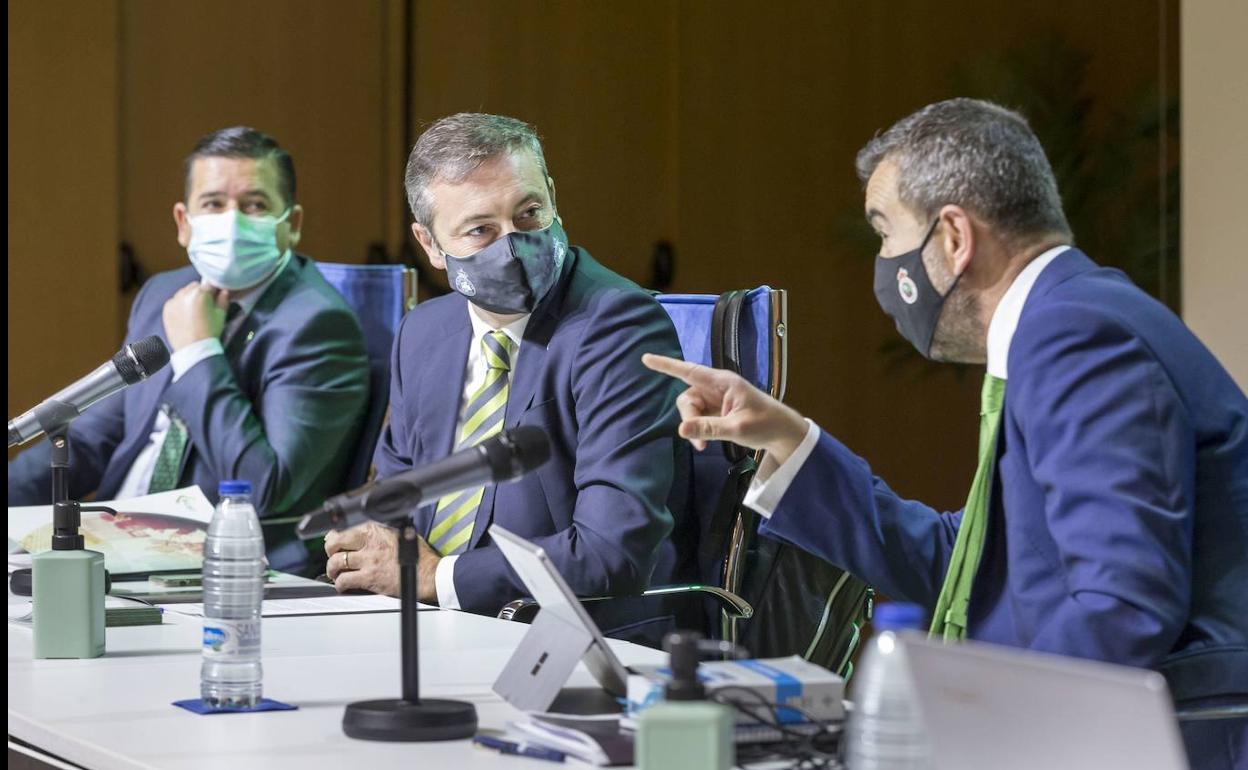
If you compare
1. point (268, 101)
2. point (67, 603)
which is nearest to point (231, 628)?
point (67, 603)

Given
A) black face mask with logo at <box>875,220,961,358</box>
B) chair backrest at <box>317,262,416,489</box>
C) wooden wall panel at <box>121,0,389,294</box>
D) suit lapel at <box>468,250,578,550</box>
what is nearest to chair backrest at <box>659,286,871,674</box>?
suit lapel at <box>468,250,578,550</box>

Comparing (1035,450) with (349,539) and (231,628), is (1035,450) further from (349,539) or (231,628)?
(349,539)

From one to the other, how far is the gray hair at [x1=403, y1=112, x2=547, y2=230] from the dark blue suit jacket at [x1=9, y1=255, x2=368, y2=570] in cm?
86

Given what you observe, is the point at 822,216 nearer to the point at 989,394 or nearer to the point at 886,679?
the point at 989,394

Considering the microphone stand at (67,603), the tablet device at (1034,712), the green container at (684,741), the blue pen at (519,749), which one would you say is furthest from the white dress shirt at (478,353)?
the tablet device at (1034,712)

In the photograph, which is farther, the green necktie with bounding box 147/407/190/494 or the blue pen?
the green necktie with bounding box 147/407/190/494

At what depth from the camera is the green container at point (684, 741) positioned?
3.55 ft

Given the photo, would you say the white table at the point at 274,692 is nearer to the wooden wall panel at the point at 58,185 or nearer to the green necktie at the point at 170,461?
the green necktie at the point at 170,461

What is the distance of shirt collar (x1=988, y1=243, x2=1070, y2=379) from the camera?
1910 millimetres

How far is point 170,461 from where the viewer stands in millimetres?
3527

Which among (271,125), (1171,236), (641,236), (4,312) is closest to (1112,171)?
(1171,236)

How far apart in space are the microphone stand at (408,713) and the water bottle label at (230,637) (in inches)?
5.9

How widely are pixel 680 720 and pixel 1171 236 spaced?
3.67 meters

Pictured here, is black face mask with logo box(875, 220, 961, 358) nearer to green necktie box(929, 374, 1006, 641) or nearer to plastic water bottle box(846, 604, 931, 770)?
green necktie box(929, 374, 1006, 641)
